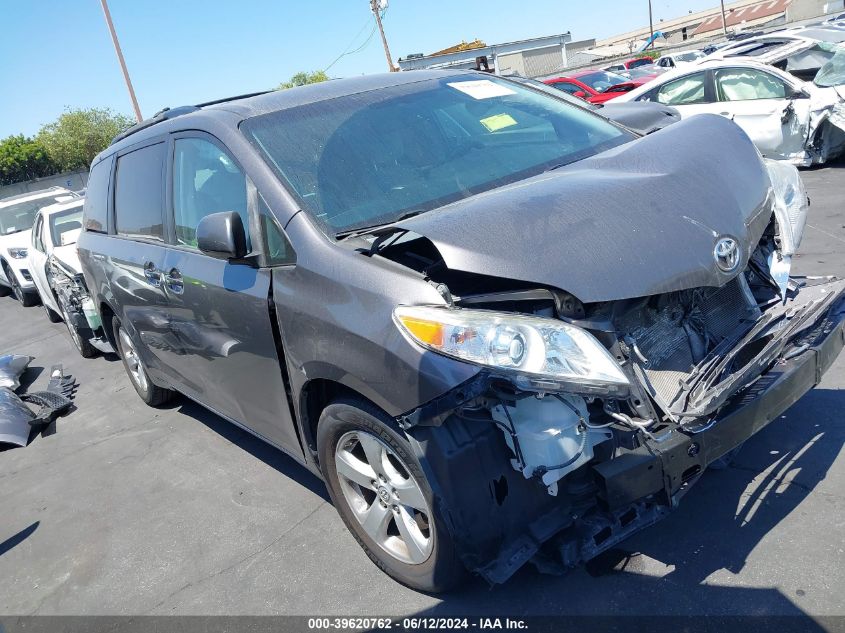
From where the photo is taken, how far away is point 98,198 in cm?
527

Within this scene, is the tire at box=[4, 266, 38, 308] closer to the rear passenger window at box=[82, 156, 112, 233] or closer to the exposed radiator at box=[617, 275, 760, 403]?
the rear passenger window at box=[82, 156, 112, 233]

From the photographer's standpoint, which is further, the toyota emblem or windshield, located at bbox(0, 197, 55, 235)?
windshield, located at bbox(0, 197, 55, 235)

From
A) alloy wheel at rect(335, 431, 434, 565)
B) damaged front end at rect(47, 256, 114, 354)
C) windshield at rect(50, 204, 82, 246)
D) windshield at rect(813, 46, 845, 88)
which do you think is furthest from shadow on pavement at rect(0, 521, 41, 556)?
windshield at rect(813, 46, 845, 88)

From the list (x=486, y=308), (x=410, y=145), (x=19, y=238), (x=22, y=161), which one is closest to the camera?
(x=486, y=308)

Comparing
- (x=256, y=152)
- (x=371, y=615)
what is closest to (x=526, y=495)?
(x=371, y=615)

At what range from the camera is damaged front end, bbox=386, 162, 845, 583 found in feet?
7.32

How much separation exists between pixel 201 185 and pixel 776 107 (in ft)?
25.6

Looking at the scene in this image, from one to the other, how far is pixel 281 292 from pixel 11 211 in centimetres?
1222

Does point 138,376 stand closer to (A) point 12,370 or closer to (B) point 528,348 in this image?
(A) point 12,370

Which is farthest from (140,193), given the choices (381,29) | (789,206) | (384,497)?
(381,29)

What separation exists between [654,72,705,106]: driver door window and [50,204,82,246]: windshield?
26.3 ft

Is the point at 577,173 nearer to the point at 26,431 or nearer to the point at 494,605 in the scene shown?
the point at 494,605

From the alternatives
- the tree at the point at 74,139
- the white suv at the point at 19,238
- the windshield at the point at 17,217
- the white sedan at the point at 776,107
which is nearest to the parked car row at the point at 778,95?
the white sedan at the point at 776,107

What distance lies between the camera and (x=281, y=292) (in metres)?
2.89
